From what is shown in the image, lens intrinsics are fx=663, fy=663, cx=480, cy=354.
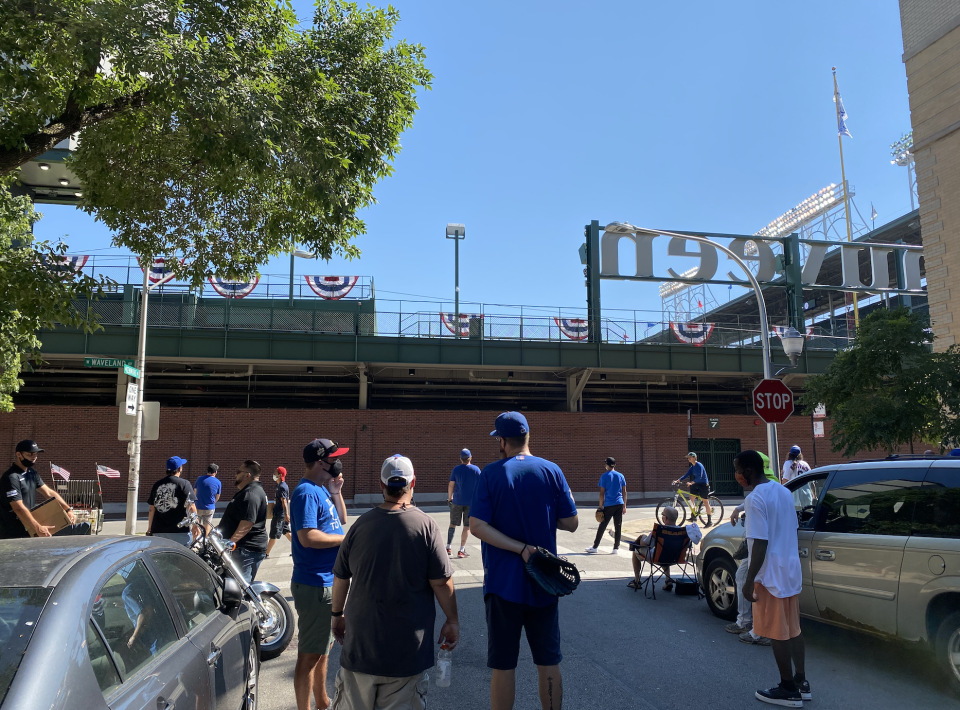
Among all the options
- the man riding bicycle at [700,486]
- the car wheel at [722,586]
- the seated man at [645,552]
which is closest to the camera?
the car wheel at [722,586]

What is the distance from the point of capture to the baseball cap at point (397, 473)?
3580 millimetres

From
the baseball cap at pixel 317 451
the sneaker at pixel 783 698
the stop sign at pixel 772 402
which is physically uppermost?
the stop sign at pixel 772 402

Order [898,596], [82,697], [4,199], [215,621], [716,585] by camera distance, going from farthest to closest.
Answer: [4,199]
[716,585]
[898,596]
[215,621]
[82,697]

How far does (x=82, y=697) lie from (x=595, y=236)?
1068 inches

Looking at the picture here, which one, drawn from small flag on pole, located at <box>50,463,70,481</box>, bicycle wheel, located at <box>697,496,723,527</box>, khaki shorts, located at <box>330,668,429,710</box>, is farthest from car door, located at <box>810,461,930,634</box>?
small flag on pole, located at <box>50,463,70,481</box>

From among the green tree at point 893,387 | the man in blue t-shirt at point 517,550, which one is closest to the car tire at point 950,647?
the man in blue t-shirt at point 517,550

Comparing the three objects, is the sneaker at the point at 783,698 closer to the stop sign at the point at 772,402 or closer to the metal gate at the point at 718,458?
the stop sign at the point at 772,402

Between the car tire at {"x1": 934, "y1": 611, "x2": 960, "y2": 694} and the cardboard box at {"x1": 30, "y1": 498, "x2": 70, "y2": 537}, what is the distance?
872 centimetres

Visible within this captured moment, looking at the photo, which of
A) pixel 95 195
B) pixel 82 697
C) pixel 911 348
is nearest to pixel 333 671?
pixel 82 697

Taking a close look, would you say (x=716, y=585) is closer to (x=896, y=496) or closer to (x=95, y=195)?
(x=896, y=496)

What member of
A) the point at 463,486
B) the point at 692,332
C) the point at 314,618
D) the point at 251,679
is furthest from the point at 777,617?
the point at 692,332

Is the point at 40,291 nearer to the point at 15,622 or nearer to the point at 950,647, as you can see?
the point at 15,622

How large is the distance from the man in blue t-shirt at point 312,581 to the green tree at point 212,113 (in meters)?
4.57

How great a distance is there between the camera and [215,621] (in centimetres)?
371
